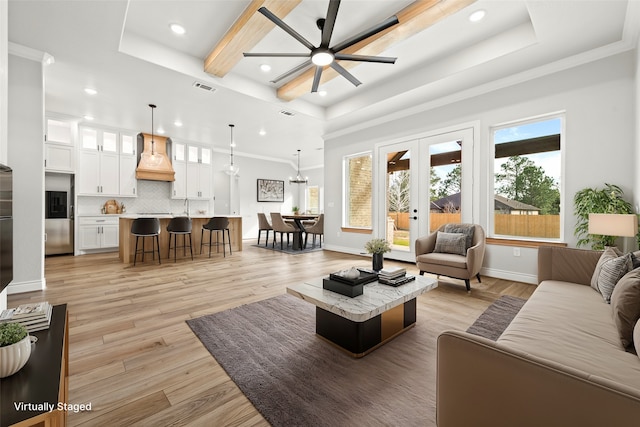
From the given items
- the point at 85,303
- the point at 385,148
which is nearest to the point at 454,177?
the point at 385,148

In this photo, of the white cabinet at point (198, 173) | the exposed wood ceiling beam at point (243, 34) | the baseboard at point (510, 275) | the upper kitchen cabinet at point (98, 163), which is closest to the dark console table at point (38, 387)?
the exposed wood ceiling beam at point (243, 34)

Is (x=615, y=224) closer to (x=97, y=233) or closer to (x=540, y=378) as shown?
(x=540, y=378)

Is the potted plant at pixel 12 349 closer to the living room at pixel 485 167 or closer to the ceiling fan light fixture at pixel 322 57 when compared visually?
the living room at pixel 485 167

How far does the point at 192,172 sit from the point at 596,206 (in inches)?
324

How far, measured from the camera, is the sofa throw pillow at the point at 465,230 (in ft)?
12.5

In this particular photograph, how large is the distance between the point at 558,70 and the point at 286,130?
16.6ft

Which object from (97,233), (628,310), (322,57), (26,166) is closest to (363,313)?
(628,310)

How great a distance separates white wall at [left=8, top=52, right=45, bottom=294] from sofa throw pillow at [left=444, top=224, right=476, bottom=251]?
5.52m

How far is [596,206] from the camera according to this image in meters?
3.07

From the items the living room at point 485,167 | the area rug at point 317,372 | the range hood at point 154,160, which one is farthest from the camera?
the range hood at point 154,160

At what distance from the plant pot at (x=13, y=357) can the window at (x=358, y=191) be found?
17.9 feet

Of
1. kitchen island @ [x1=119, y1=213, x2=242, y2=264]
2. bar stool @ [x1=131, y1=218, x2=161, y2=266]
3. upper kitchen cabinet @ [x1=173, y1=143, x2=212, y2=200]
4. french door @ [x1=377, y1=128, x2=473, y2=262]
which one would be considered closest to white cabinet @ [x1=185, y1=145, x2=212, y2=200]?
upper kitchen cabinet @ [x1=173, y1=143, x2=212, y2=200]

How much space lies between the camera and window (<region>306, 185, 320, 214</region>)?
450 inches

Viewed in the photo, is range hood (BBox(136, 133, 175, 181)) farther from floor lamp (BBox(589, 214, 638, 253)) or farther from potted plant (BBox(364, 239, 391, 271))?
floor lamp (BBox(589, 214, 638, 253))
